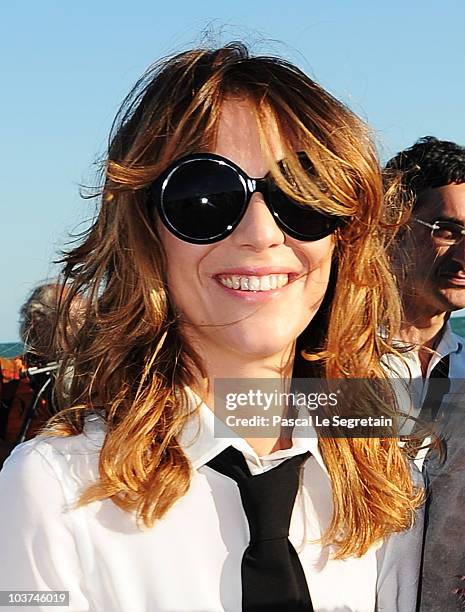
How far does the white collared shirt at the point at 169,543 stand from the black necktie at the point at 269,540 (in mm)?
31

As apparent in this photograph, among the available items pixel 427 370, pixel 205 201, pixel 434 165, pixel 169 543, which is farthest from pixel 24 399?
pixel 205 201

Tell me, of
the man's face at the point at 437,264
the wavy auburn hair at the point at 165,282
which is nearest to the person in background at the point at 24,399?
the man's face at the point at 437,264

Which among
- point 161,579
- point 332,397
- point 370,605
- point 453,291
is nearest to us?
point 161,579

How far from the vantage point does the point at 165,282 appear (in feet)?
6.84

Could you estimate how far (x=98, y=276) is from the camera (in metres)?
2.16

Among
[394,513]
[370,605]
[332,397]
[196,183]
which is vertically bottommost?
[370,605]

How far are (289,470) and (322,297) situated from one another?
1.27ft

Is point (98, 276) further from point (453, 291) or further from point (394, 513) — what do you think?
point (453, 291)

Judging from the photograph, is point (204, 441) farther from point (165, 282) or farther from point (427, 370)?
point (427, 370)

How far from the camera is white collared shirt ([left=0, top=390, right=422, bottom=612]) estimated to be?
6.02 feet

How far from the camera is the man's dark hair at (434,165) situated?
402 centimetres

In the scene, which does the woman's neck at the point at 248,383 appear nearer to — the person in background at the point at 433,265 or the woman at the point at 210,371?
the woman at the point at 210,371

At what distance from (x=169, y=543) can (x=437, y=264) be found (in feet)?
7.46

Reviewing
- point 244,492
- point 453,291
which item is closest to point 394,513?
point 244,492
